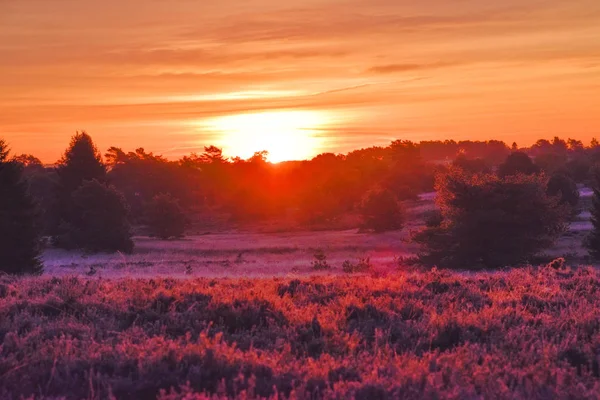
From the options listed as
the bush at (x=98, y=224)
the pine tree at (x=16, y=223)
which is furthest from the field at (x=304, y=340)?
the bush at (x=98, y=224)

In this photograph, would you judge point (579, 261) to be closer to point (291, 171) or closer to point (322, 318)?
point (322, 318)

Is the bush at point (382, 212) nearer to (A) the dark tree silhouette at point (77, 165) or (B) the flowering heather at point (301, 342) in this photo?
(A) the dark tree silhouette at point (77, 165)

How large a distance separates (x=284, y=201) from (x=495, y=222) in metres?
65.9

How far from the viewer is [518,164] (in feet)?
209

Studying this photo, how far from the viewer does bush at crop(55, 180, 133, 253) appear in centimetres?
4709

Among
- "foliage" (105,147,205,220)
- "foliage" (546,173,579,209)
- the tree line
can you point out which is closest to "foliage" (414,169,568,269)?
the tree line

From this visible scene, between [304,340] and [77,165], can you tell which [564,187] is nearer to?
[77,165]

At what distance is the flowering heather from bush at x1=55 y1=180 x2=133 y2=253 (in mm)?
37750

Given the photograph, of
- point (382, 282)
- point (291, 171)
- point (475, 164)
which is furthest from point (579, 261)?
point (291, 171)

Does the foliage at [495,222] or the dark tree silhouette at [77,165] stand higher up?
the dark tree silhouette at [77,165]

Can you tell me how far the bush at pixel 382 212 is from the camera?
57.8 m

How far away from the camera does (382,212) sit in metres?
57.9

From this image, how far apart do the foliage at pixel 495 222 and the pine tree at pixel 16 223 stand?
75.0 ft

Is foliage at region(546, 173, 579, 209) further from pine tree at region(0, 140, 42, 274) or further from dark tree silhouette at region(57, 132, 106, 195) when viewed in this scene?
pine tree at region(0, 140, 42, 274)
